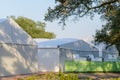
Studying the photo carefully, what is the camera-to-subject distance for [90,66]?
4428 cm

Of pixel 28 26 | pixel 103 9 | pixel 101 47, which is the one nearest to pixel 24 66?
pixel 103 9

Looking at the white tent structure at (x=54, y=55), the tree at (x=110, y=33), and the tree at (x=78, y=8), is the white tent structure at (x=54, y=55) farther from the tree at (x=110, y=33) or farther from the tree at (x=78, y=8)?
the tree at (x=78, y=8)

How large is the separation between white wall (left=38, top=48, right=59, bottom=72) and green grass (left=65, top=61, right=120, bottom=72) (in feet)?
4.95

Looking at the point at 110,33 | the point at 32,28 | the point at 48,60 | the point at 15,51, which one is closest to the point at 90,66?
the point at 48,60

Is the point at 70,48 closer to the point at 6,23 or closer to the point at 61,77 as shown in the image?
the point at 6,23

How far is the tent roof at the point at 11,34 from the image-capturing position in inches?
1240

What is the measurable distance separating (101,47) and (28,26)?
39.0 meters

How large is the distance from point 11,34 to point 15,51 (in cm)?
171

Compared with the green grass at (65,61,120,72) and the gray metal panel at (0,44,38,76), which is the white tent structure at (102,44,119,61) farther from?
the gray metal panel at (0,44,38,76)

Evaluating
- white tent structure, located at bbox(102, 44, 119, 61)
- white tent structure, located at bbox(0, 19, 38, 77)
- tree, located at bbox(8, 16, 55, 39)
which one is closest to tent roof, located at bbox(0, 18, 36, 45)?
white tent structure, located at bbox(0, 19, 38, 77)

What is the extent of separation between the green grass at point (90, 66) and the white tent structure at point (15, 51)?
21.0 ft

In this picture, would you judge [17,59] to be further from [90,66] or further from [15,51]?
[90,66]

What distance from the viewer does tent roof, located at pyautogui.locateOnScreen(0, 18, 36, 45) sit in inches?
1240

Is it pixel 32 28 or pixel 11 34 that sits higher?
pixel 32 28
